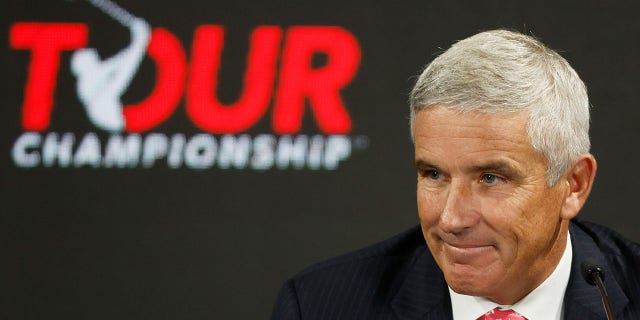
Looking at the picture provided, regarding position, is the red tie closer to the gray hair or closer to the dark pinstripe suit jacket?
the dark pinstripe suit jacket

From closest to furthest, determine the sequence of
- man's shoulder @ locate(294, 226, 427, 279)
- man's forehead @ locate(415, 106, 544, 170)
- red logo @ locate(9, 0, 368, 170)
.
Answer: man's forehead @ locate(415, 106, 544, 170), man's shoulder @ locate(294, 226, 427, 279), red logo @ locate(9, 0, 368, 170)

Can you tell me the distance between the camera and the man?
207 cm

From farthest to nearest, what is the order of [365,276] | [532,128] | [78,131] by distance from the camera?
[78,131] < [365,276] < [532,128]

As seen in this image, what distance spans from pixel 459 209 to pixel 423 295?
1.26 ft

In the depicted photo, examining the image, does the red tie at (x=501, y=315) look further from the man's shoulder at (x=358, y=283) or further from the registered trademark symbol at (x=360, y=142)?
the registered trademark symbol at (x=360, y=142)

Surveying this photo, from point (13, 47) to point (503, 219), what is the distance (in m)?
2.33

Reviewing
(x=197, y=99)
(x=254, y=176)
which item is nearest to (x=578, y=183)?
(x=254, y=176)

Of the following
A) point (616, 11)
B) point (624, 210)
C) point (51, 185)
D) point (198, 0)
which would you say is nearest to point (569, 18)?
point (616, 11)

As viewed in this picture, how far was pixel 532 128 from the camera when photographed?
2.08m

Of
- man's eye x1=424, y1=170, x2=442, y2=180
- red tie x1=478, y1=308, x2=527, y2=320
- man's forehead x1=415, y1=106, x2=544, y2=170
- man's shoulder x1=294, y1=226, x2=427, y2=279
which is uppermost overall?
man's forehead x1=415, y1=106, x2=544, y2=170

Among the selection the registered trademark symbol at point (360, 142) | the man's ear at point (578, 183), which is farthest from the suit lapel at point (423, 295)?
the registered trademark symbol at point (360, 142)

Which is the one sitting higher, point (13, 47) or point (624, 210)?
point (13, 47)

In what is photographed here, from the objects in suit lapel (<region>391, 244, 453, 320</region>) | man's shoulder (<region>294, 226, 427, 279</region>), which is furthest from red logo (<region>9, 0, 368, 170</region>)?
suit lapel (<region>391, 244, 453, 320</region>)

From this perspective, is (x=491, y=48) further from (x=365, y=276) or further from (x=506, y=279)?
(x=365, y=276)
